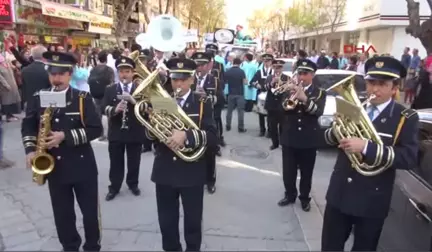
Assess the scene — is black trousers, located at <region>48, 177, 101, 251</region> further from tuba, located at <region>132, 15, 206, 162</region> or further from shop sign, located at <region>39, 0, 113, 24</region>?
shop sign, located at <region>39, 0, 113, 24</region>

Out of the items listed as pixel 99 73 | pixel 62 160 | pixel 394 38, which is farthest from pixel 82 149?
pixel 394 38

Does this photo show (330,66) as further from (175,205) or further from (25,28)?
(175,205)

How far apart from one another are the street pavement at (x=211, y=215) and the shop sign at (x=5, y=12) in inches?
280

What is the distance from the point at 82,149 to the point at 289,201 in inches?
111

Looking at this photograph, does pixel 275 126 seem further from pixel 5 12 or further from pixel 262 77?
pixel 5 12

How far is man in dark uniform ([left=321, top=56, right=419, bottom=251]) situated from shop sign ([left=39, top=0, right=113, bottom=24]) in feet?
52.3

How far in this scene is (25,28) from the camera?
694 inches

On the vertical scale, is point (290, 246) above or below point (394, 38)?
below

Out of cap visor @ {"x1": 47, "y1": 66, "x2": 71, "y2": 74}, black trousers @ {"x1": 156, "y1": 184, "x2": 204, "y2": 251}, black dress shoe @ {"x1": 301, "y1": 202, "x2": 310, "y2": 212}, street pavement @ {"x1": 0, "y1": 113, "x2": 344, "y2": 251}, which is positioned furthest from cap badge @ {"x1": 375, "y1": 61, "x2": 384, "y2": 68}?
black dress shoe @ {"x1": 301, "y1": 202, "x2": 310, "y2": 212}

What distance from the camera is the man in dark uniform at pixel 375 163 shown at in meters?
2.90

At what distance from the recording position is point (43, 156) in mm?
3490

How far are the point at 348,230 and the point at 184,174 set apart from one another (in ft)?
4.44

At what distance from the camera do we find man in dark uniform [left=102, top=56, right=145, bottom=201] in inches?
217

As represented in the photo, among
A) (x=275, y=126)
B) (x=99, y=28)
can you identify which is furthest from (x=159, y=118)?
(x=99, y=28)
